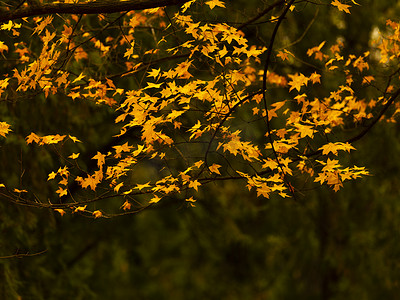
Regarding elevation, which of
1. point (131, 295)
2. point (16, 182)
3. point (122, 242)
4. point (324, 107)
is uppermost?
point (324, 107)

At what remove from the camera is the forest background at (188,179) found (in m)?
3.40

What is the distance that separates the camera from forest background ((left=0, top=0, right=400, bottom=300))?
3.40m

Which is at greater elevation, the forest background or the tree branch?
the tree branch

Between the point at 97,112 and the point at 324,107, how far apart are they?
7.54 ft

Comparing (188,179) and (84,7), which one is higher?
(84,7)

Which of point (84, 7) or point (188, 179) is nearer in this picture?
point (84, 7)

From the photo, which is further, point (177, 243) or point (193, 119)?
point (177, 243)

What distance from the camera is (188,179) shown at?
9.87 feet

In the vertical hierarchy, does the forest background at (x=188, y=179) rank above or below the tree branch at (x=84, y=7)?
below

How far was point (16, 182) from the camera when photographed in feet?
14.9

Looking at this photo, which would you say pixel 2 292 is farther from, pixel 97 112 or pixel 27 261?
pixel 97 112

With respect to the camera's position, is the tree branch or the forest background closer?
the tree branch

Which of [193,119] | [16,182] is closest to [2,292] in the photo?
[16,182]

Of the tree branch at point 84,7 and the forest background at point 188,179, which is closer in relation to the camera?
the tree branch at point 84,7
